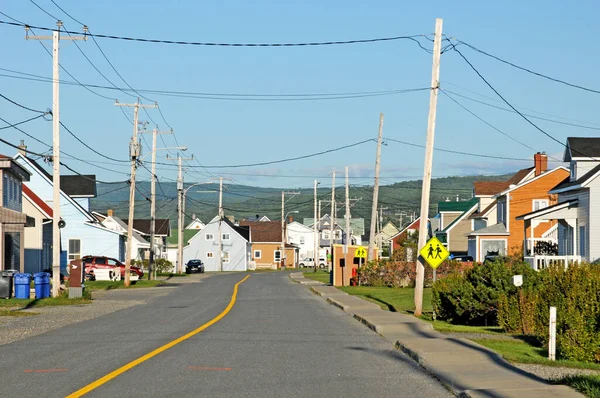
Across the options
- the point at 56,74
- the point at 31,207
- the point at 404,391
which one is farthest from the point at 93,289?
the point at 404,391

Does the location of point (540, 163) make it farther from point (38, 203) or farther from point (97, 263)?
point (38, 203)

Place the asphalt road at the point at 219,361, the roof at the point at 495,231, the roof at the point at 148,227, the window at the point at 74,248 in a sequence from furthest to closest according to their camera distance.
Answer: the roof at the point at 148,227 < the window at the point at 74,248 < the roof at the point at 495,231 < the asphalt road at the point at 219,361

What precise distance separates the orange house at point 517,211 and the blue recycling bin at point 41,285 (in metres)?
31.4

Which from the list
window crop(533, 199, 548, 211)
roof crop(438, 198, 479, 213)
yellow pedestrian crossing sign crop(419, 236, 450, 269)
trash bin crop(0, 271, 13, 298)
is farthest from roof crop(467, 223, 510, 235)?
trash bin crop(0, 271, 13, 298)

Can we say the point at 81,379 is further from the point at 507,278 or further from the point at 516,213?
the point at 516,213

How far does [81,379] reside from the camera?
41.5ft

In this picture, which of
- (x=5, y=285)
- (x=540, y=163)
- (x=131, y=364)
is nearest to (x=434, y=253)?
(x=131, y=364)

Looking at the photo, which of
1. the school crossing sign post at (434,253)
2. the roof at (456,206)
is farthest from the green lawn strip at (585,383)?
the roof at (456,206)

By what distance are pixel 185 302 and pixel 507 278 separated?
584 inches

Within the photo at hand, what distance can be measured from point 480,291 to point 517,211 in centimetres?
3680

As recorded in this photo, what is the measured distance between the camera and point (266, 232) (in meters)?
135

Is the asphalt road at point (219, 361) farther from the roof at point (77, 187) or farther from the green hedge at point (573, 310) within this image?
the roof at point (77, 187)

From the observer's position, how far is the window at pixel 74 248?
7162cm

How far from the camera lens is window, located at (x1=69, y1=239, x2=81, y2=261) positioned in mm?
71625
